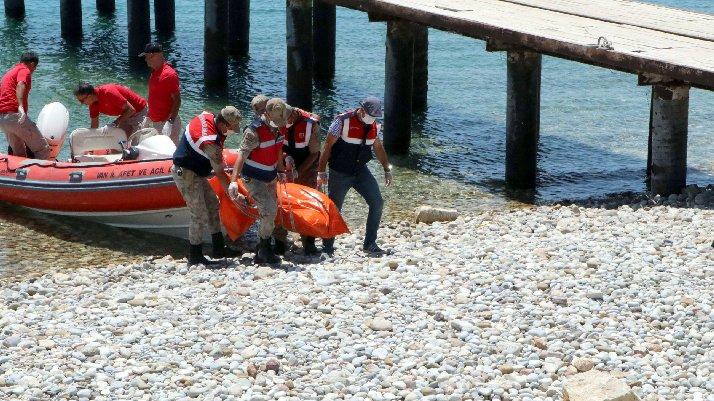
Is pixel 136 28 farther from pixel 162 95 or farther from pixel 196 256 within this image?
pixel 196 256

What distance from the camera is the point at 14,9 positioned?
92.9ft

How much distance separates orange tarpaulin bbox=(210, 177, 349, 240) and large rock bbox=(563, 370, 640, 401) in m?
3.74

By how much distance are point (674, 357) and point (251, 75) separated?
591 inches

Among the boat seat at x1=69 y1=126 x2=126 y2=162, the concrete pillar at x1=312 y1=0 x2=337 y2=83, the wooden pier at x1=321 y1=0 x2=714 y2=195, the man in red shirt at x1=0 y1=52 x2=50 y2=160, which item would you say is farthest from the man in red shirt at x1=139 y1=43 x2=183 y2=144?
the concrete pillar at x1=312 y1=0 x2=337 y2=83

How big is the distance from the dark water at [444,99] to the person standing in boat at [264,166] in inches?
80.7

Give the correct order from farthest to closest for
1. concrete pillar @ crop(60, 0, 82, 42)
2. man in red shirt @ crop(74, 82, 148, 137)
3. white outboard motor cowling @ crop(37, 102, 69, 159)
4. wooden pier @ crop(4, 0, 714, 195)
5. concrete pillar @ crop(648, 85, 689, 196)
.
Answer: concrete pillar @ crop(60, 0, 82, 42), white outboard motor cowling @ crop(37, 102, 69, 159), wooden pier @ crop(4, 0, 714, 195), concrete pillar @ crop(648, 85, 689, 196), man in red shirt @ crop(74, 82, 148, 137)

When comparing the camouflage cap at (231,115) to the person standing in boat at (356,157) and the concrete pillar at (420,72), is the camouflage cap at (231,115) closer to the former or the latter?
the person standing in boat at (356,157)

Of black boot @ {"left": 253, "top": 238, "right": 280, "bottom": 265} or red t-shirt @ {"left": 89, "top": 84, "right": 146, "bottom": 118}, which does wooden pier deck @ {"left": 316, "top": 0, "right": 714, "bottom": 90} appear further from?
black boot @ {"left": 253, "top": 238, "right": 280, "bottom": 265}

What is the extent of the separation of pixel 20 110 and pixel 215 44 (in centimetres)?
676

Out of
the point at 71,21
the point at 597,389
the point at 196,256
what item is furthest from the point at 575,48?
the point at 71,21

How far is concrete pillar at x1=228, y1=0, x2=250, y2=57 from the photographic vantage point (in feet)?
78.2

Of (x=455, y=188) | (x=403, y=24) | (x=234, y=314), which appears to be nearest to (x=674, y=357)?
(x=234, y=314)

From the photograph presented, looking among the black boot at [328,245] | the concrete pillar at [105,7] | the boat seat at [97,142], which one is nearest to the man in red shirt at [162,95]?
the boat seat at [97,142]

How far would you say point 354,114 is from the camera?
426 inches
